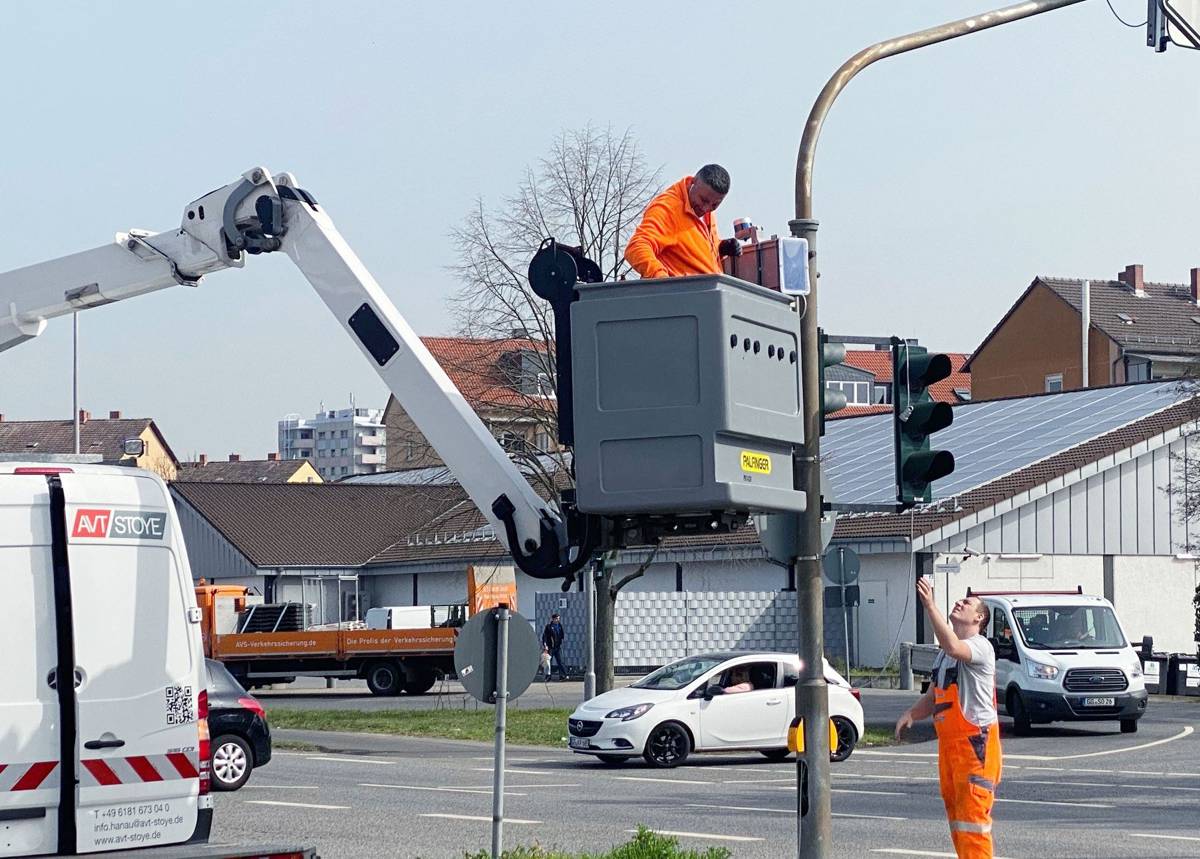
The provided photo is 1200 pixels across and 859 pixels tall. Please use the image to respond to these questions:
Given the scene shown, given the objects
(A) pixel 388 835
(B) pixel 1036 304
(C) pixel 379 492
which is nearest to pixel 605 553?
(A) pixel 388 835

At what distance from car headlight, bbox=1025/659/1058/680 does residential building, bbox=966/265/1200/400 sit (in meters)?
50.7

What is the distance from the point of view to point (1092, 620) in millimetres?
28531

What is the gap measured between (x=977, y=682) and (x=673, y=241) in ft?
14.0

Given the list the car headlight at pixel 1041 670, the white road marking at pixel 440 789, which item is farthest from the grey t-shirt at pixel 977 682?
the car headlight at pixel 1041 670

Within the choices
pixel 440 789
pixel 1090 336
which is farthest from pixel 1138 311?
pixel 440 789

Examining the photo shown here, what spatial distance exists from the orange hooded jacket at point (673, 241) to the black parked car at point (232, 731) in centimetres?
1193

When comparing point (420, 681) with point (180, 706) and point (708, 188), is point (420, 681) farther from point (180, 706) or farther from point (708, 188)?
point (708, 188)

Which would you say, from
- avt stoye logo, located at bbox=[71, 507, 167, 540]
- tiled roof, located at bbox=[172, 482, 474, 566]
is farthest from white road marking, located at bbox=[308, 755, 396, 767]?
tiled roof, located at bbox=[172, 482, 474, 566]

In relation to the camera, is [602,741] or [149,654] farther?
[602,741]

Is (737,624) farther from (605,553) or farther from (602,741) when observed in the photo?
(605,553)

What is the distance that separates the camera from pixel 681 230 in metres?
7.91

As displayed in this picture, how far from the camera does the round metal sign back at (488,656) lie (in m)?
10.8

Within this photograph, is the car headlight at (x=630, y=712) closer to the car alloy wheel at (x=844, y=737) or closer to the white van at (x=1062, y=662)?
the car alloy wheel at (x=844, y=737)

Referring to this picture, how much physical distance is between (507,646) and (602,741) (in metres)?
11.9
